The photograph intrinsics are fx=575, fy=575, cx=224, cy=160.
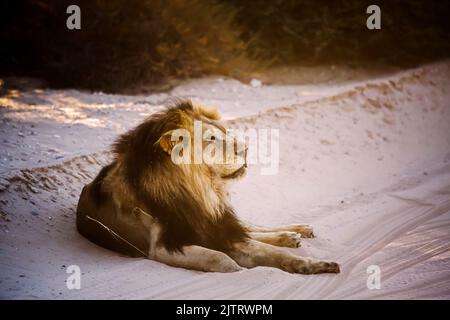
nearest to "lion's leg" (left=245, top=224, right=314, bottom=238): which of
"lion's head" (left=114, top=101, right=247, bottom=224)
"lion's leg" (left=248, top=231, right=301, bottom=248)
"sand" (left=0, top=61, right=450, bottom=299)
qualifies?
"sand" (left=0, top=61, right=450, bottom=299)

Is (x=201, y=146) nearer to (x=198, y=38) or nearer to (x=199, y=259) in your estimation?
(x=199, y=259)

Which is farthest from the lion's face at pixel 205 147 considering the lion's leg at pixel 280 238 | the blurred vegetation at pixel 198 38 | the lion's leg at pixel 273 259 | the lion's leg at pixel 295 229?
the blurred vegetation at pixel 198 38

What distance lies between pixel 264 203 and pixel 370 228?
1.26 m

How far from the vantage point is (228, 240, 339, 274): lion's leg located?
399 centimetres

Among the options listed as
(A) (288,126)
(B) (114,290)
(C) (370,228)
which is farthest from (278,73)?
(B) (114,290)

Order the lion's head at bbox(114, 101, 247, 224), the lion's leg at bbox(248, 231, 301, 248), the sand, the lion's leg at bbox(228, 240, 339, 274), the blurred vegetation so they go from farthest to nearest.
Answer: the blurred vegetation < the lion's leg at bbox(248, 231, 301, 248) < the lion's head at bbox(114, 101, 247, 224) < the lion's leg at bbox(228, 240, 339, 274) < the sand

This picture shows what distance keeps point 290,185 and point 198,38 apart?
4.03 m

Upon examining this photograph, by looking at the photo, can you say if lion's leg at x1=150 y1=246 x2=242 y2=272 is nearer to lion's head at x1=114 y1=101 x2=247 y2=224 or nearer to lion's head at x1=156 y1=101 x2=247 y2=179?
lion's head at x1=114 y1=101 x2=247 y2=224

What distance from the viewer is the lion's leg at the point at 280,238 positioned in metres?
4.54

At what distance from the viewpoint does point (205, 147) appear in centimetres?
414

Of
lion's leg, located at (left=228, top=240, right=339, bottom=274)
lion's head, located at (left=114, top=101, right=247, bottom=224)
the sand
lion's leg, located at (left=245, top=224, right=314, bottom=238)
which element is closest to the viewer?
the sand

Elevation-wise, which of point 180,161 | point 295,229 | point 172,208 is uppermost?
point 180,161

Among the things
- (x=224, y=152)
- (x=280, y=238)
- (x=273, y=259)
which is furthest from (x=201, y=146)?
(x=280, y=238)

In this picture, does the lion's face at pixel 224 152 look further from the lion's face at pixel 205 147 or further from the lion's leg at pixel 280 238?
the lion's leg at pixel 280 238
